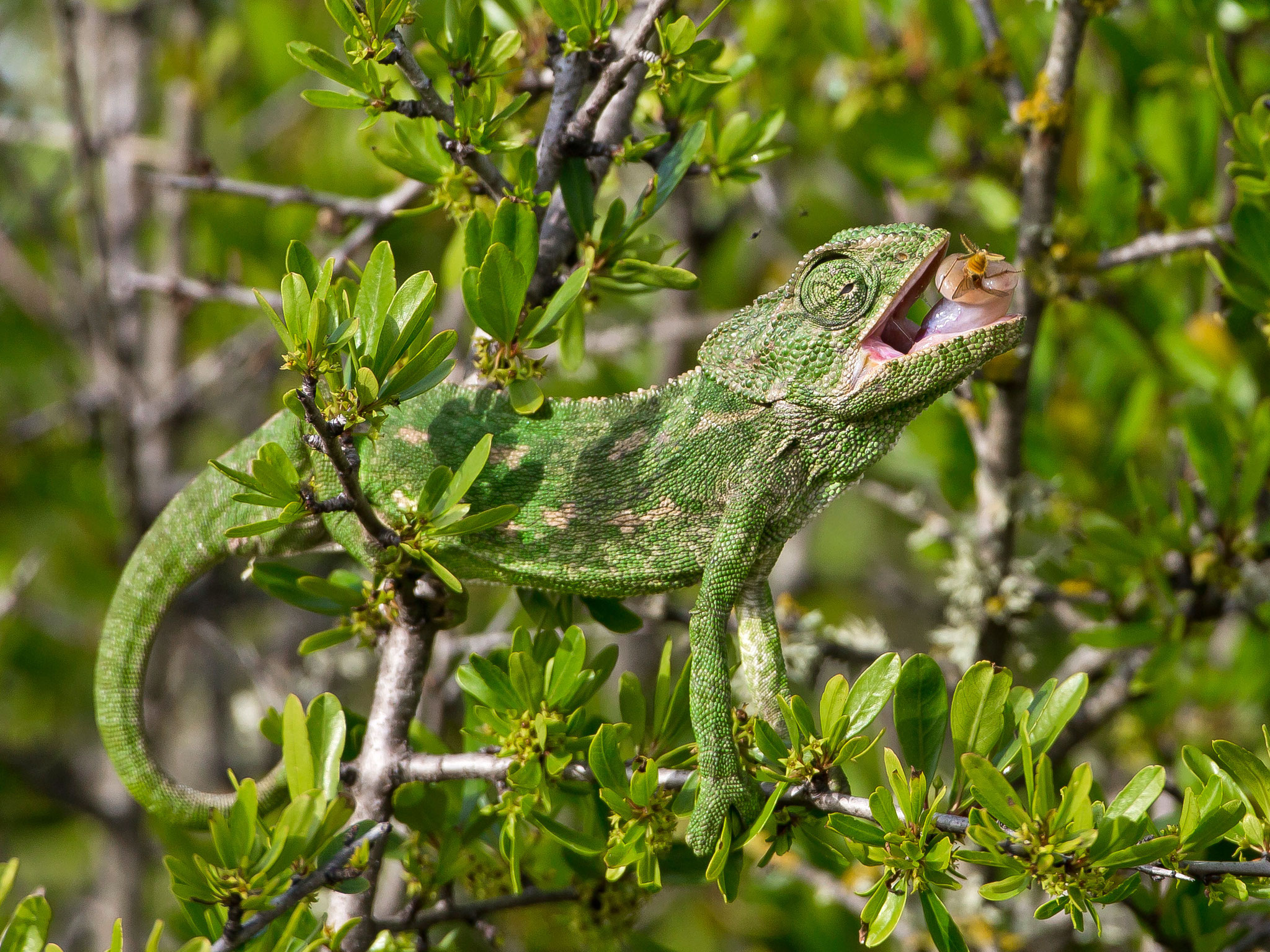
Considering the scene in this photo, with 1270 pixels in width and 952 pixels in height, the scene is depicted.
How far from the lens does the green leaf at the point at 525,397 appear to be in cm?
183

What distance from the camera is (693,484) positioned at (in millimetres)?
2053

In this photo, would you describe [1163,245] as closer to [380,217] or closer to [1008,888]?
[1008,888]

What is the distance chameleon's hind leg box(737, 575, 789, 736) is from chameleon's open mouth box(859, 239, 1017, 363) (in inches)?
19.8

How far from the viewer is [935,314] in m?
1.99

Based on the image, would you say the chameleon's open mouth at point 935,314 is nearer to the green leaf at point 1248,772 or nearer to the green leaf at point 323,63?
the green leaf at point 1248,772

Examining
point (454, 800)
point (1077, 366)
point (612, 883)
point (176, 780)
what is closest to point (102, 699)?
point (176, 780)

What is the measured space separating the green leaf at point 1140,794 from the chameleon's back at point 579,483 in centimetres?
81

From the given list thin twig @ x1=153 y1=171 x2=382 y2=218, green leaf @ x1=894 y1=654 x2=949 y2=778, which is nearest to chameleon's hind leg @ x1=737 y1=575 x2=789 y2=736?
green leaf @ x1=894 y1=654 x2=949 y2=778

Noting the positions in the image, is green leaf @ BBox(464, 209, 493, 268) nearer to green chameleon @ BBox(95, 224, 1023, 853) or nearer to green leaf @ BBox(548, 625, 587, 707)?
green chameleon @ BBox(95, 224, 1023, 853)

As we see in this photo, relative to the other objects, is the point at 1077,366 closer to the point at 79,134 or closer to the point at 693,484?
the point at 693,484

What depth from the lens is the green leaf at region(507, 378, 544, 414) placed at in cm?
183

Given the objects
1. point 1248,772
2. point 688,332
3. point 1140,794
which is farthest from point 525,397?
point 688,332

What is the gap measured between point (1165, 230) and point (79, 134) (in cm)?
303

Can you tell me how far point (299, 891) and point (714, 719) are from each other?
2.27 feet
